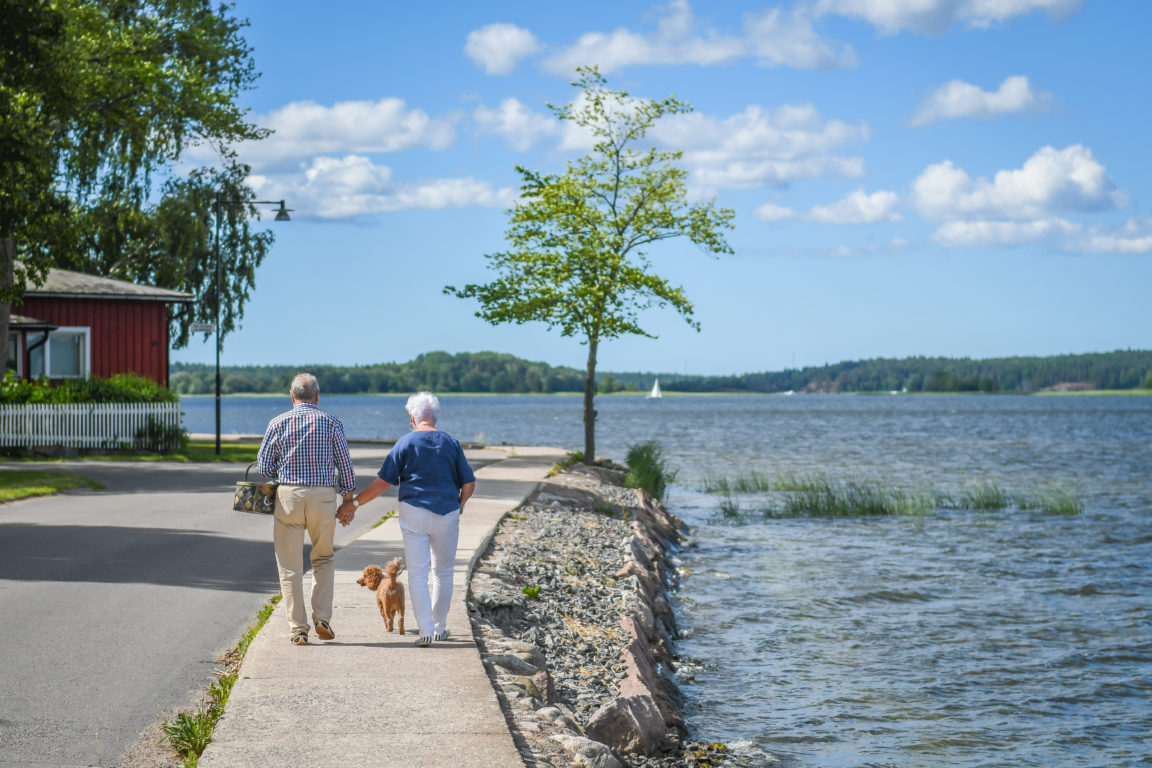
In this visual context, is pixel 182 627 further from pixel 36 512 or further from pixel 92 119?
pixel 92 119

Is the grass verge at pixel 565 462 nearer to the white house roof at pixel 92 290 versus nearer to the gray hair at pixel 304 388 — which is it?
the white house roof at pixel 92 290

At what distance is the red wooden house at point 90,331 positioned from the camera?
33781mm

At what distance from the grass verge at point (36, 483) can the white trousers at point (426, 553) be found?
1396cm

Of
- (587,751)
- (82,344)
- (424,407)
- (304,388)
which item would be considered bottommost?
(587,751)

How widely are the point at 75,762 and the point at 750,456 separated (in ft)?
157

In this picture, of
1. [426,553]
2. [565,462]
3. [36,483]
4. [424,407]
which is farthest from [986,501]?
[424,407]

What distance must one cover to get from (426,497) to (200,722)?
2.15m

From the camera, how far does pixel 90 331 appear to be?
3481 centimetres

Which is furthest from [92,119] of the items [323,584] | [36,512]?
[323,584]

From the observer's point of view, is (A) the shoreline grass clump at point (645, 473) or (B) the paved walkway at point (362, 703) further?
(A) the shoreline grass clump at point (645, 473)

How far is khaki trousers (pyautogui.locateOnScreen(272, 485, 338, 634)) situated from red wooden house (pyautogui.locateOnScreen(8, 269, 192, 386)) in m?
28.0

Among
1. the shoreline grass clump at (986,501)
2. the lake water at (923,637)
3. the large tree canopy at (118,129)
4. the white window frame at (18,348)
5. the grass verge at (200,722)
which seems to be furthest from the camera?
the white window frame at (18,348)

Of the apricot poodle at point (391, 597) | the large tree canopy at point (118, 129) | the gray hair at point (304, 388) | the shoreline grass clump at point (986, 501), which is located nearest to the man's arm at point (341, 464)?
the gray hair at point (304, 388)

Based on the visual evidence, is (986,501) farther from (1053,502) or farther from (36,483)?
(36,483)
